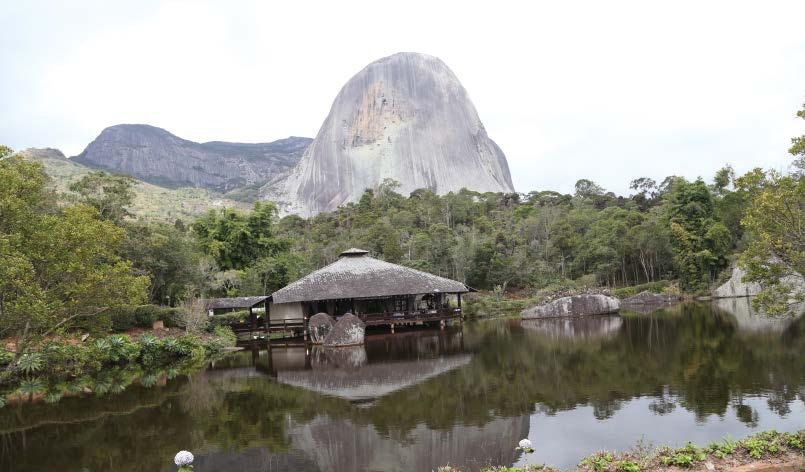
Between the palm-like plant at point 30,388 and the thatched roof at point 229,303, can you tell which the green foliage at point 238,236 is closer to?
the thatched roof at point 229,303

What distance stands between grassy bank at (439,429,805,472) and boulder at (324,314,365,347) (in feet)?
49.5

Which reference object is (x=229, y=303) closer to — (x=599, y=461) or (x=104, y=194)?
(x=104, y=194)

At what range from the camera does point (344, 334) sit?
2098 cm

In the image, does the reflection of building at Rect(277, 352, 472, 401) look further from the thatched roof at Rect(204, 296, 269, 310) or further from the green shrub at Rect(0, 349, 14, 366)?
the thatched roof at Rect(204, 296, 269, 310)

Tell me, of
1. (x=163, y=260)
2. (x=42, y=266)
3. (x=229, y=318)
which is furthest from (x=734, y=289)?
(x=42, y=266)

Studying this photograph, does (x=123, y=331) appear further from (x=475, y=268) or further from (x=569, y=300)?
(x=475, y=268)

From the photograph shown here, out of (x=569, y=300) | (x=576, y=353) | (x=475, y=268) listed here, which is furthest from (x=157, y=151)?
(x=576, y=353)

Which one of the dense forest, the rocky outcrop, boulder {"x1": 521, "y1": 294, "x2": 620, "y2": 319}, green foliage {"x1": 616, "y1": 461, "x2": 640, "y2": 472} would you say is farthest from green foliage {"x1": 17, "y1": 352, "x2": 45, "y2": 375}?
the rocky outcrop

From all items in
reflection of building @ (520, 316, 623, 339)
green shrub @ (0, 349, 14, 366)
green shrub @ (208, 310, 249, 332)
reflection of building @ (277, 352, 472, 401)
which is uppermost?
green shrub @ (208, 310, 249, 332)

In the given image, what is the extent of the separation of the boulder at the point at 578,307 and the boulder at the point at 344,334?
457 inches

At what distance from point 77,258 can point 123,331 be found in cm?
1126

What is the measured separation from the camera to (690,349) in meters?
14.4

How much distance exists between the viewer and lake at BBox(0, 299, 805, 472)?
7.71 meters

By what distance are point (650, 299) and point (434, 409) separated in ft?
95.2
